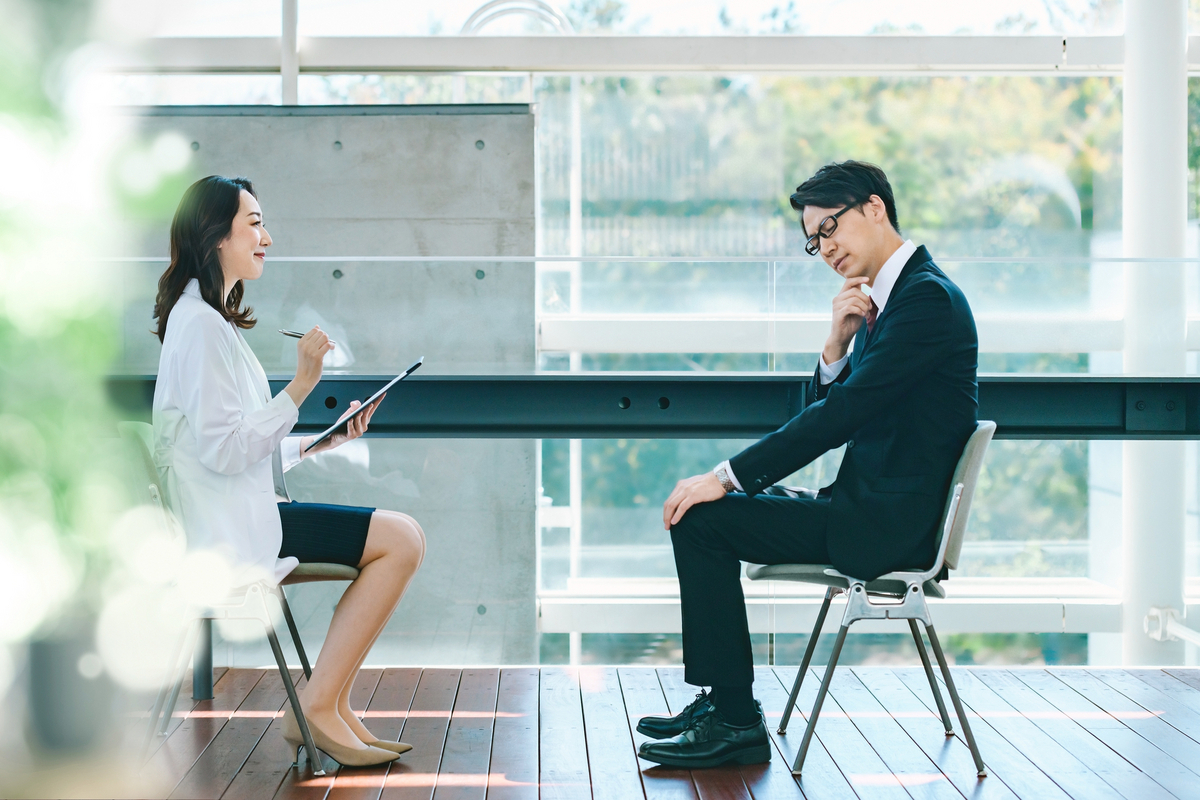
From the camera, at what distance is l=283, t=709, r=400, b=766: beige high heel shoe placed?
2.10 meters

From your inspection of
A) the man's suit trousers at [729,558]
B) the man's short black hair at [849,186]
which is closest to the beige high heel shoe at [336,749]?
the man's suit trousers at [729,558]

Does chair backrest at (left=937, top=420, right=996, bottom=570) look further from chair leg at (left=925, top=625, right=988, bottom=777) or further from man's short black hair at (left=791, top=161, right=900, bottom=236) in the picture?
man's short black hair at (left=791, top=161, right=900, bottom=236)

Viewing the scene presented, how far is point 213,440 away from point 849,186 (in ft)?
4.87

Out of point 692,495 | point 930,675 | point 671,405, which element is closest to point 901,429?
point 692,495

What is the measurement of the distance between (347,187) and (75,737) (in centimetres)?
348

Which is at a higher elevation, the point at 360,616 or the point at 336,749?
the point at 360,616

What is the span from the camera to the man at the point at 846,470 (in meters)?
2.02

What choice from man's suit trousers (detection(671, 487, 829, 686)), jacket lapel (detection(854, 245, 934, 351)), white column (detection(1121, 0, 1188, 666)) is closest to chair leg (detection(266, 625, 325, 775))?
man's suit trousers (detection(671, 487, 829, 686))

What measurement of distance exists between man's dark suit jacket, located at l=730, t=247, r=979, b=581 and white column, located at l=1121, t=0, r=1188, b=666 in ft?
4.03

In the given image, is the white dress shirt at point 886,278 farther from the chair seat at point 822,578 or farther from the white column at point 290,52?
A: the white column at point 290,52

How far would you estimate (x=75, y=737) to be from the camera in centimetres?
44

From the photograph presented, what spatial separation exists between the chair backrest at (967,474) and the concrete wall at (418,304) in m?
1.30

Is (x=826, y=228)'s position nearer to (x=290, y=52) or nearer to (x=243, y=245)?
(x=243, y=245)

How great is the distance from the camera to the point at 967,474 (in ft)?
6.46
